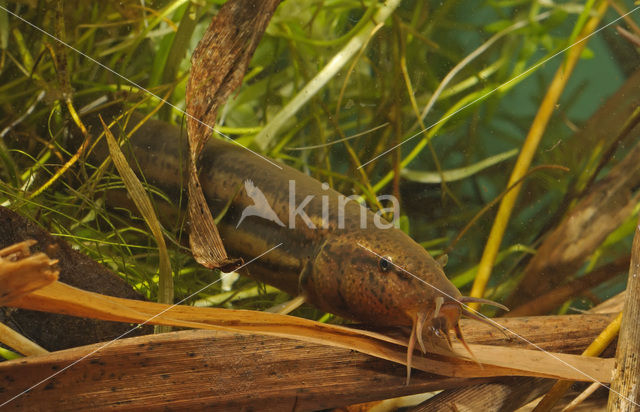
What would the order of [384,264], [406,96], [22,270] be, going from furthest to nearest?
[406,96], [384,264], [22,270]

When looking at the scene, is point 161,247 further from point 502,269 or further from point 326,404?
point 502,269

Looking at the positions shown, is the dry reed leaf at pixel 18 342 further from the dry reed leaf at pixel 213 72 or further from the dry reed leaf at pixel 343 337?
the dry reed leaf at pixel 213 72

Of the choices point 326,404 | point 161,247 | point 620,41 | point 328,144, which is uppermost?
point 620,41

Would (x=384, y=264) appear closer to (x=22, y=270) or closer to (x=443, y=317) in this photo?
(x=443, y=317)

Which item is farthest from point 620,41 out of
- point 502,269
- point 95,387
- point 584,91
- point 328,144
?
point 95,387

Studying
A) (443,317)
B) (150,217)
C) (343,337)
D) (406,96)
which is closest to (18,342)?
(150,217)

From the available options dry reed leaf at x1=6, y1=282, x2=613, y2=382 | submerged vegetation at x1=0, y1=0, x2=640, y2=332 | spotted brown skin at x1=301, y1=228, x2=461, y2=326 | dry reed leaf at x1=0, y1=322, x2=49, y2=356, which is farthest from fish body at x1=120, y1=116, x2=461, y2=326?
dry reed leaf at x1=0, y1=322, x2=49, y2=356

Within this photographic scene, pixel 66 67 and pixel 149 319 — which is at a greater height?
pixel 66 67
